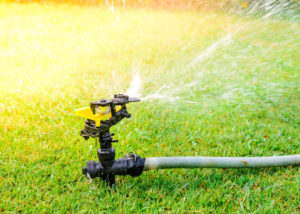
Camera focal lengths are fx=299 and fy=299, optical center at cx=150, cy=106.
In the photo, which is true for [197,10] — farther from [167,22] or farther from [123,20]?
[123,20]

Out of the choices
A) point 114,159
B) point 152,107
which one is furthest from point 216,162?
point 152,107

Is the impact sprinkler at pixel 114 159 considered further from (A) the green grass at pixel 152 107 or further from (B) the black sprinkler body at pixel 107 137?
(A) the green grass at pixel 152 107

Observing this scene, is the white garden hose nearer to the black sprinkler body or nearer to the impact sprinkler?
the impact sprinkler

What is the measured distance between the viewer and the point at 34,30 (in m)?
5.88

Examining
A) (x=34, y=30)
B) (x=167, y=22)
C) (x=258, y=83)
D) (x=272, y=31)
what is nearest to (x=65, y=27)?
(x=34, y=30)

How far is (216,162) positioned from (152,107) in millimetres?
1383

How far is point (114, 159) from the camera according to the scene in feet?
6.37

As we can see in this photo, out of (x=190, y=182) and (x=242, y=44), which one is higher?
(x=242, y=44)

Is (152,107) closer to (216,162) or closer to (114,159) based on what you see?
(216,162)

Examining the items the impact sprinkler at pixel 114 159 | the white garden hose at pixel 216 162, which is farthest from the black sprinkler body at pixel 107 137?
the white garden hose at pixel 216 162

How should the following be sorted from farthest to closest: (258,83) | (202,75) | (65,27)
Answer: (65,27) < (202,75) < (258,83)

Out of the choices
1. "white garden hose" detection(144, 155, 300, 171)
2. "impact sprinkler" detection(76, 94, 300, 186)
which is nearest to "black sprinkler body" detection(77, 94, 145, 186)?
"impact sprinkler" detection(76, 94, 300, 186)

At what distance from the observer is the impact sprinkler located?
1787 millimetres

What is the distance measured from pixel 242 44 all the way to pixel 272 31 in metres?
1.28
